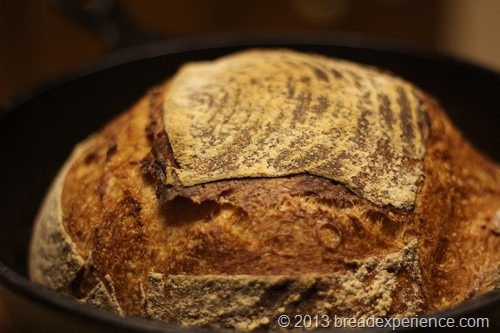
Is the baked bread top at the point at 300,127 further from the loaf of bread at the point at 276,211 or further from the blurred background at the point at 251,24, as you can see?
the blurred background at the point at 251,24

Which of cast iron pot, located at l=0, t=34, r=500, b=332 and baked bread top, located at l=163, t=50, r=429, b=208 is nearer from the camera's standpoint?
baked bread top, located at l=163, t=50, r=429, b=208

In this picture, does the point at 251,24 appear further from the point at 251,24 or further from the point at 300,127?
the point at 300,127

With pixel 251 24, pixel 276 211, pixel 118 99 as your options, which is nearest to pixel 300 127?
pixel 276 211

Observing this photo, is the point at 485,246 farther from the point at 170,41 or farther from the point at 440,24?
the point at 440,24

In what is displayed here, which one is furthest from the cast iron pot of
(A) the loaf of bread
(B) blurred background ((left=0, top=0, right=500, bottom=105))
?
(B) blurred background ((left=0, top=0, right=500, bottom=105))

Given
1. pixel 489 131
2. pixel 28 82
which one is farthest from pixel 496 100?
pixel 28 82

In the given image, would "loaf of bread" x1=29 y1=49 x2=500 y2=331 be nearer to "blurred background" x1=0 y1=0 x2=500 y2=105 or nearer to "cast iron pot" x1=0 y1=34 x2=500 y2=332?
"cast iron pot" x1=0 y1=34 x2=500 y2=332
